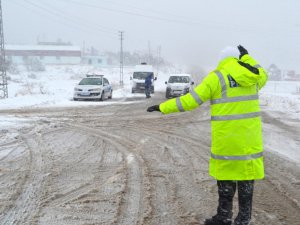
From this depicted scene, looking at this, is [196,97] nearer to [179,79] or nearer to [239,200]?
[239,200]

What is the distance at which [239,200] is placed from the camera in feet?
13.4

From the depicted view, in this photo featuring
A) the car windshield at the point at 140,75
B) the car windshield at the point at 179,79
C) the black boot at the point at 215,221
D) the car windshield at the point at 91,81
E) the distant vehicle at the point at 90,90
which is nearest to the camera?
the black boot at the point at 215,221

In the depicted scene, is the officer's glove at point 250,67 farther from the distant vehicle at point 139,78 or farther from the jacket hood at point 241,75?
the distant vehicle at point 139,78

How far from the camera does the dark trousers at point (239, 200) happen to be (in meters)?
4.00

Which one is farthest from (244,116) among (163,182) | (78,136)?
(78,136)

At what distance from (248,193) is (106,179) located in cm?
285

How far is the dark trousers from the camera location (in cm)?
400

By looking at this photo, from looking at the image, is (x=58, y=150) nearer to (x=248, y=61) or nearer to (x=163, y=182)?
(x=163, y=182)

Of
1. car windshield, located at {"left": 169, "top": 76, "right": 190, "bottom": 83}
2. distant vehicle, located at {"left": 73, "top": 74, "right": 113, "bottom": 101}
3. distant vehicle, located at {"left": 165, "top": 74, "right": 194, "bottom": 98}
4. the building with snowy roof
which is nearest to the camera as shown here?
distant vehicle, located at {"left": 73, "top": 74, "right": 113, "bottom": 101}

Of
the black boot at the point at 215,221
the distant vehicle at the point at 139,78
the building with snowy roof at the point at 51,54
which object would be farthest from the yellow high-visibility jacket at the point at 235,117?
the building with snowy roof at the point at 51,54

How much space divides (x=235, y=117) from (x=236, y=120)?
0.11 ft

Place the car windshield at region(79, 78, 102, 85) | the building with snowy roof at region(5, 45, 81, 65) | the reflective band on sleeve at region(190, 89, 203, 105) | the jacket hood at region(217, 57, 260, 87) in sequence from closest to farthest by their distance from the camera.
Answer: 1. the jacket hood at region(217, 57, 260, 87)
2. the reflective band on sleeve at region(190, 89, 203, 105)
3. the car windshield at region(79, 78, 102, 85)
4. the building with snowy roof at region(5, 45, 81, 65)

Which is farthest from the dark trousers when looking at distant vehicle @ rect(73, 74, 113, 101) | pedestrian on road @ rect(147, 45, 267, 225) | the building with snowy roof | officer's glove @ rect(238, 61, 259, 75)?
the building with snowy roof

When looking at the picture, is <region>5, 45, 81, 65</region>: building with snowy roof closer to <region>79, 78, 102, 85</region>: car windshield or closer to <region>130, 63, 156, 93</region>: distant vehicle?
<region>130, 63, 156, 93</region>: distant vehicle
